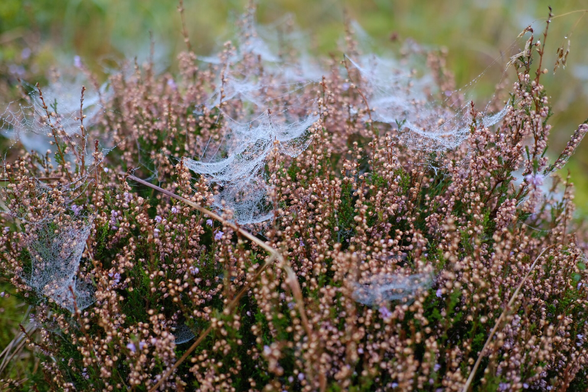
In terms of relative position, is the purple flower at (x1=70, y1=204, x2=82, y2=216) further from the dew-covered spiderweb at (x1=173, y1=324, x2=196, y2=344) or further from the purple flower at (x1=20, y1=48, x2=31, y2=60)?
the purple flower at (x1=20, y1=48, x2=31, y2=60)

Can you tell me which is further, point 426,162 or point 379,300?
point 426,162

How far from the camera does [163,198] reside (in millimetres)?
2766

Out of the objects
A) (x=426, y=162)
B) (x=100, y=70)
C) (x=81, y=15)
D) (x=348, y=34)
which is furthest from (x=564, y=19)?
(x=81, y=15)

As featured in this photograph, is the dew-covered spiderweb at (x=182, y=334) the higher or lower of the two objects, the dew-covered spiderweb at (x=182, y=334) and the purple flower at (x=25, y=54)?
the lower

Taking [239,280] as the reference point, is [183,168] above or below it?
above

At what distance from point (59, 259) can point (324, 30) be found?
22.9ft

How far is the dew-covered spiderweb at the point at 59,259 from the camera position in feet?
7.39

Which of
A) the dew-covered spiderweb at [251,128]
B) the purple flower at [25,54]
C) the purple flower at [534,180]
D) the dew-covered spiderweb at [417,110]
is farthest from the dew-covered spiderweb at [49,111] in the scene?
the purple flower at [534,180]

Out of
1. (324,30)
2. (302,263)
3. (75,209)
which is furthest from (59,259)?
(324,30)

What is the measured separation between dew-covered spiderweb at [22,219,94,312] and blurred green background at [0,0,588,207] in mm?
3746

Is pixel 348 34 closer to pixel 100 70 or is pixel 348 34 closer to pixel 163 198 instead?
pixel 163 198

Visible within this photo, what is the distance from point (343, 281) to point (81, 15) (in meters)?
7.57

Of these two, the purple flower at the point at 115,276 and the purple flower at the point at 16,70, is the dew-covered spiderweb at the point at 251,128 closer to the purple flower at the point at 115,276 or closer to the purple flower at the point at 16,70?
the purple flower at the point at 115,276

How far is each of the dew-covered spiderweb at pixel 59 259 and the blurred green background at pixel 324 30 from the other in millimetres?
3746
